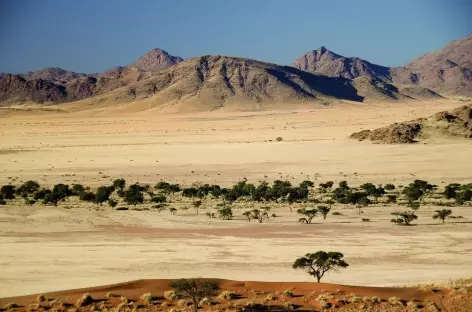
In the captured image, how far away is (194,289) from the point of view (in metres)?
23.5

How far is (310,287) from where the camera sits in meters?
25.5

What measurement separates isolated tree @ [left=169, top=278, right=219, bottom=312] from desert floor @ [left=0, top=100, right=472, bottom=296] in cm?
440

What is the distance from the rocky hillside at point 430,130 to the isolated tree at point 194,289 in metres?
76.3

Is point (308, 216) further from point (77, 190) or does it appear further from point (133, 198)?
point (77, 190)

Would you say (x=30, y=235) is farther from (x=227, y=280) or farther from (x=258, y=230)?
(x=227, y=280)

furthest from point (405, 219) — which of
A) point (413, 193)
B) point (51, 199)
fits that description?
point (51, 199)

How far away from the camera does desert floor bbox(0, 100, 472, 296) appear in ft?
95.0

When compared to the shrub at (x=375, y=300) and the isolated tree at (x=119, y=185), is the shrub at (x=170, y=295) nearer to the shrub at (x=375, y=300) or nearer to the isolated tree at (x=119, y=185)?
the shrub at (x=375, y=300)

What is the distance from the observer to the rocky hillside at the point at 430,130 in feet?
316

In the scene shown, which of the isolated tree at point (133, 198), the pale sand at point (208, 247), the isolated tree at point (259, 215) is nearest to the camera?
the pale sand at point (208, 247)

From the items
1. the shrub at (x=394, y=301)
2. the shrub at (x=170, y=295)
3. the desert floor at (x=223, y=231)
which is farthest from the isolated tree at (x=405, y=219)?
the shrub at (x=170, y=295)

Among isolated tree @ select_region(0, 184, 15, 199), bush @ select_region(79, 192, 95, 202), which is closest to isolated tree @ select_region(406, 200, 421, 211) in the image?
bush @ select_region(79, 192, 95, 202)

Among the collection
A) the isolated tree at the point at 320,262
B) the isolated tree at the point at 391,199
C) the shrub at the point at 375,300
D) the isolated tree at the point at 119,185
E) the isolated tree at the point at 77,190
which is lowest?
the shrub at the point at 375,300

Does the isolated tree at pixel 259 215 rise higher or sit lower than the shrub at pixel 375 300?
higher
